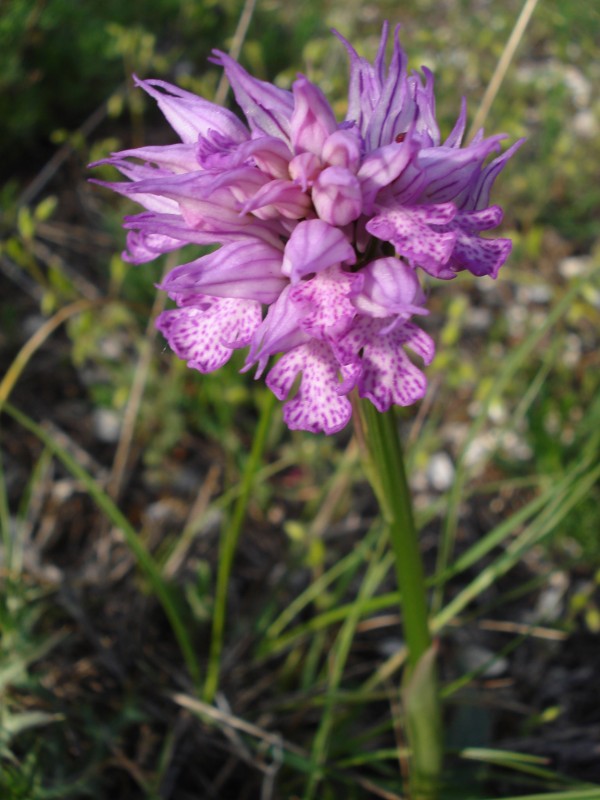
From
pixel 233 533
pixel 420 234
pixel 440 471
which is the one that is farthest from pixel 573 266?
pixel 420 234

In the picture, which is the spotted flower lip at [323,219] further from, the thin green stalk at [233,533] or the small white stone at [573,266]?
the small white stone at [573,266]

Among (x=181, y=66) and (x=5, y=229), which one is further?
(x=181, y=66)

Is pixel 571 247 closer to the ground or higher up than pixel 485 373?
higher up

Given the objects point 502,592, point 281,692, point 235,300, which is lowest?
point 281,692

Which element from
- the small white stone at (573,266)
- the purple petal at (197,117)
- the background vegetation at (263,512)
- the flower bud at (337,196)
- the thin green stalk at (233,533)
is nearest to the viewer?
the flower bud at (337,196)

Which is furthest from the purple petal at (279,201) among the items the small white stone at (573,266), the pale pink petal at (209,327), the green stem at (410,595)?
the small white stone at (573,266)

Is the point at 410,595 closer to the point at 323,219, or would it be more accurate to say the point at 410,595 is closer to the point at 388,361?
the point at 388,361

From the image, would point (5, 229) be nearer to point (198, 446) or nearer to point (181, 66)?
point (198, 446)

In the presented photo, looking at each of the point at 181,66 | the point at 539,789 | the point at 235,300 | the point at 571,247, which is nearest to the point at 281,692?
the point at 539,789
